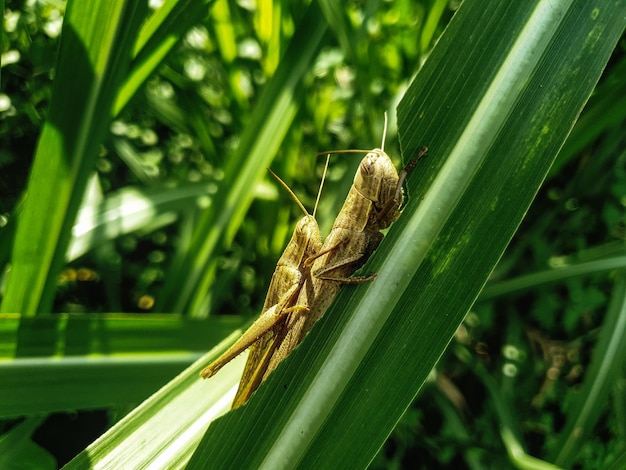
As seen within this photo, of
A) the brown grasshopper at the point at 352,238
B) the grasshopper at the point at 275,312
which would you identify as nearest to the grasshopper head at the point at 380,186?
the brown grasshopper at the point at 352,238

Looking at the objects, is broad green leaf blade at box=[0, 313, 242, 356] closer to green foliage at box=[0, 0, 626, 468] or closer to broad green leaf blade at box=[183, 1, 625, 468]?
green foliage at box=[0, 0, 626, 468]

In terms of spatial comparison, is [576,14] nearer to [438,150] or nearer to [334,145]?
[438,150]

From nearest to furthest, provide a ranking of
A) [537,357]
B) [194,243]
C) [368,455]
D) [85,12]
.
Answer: [368,455] → [85,12] → [194,243] → [537,357]

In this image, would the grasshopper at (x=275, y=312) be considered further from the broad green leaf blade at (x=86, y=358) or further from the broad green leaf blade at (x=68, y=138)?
Result: the broad green leaf blade at (x=68, y=138)

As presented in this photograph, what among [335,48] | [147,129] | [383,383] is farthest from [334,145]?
[383,383]

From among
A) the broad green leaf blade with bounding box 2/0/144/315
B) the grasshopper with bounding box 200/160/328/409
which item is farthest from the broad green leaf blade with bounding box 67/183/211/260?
the grasshopper with bounding box 200/160/328/409
